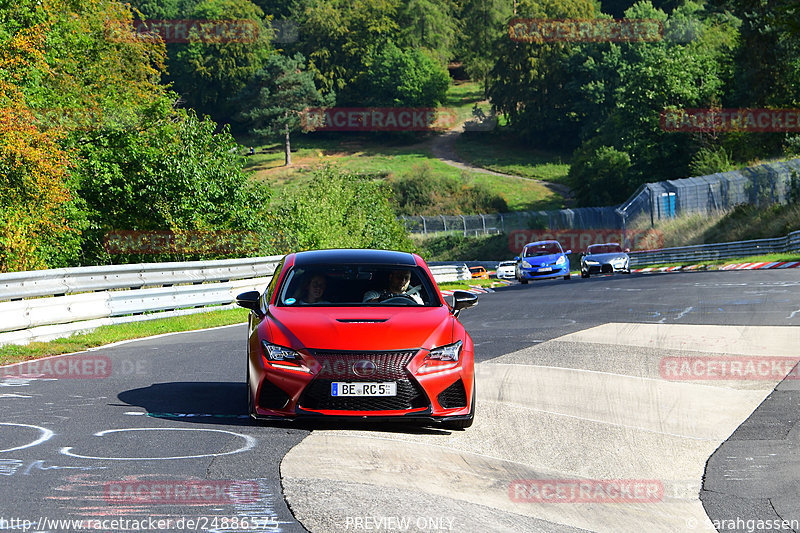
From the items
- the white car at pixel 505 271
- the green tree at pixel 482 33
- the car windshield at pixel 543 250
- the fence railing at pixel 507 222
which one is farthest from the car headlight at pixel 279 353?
the green tree at pixel 482 33

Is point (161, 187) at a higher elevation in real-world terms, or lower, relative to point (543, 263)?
higher

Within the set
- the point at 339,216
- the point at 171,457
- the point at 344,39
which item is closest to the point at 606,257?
the point at 339,216

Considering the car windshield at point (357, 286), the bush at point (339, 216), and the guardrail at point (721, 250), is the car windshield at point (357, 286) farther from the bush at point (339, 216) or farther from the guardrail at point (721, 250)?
the guardrail at point (721, 250)

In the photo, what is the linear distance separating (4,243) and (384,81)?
11620 cm

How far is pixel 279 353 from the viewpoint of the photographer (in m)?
7.66

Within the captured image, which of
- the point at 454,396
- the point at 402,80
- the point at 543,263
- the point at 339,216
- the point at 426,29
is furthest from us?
the point at 426,29

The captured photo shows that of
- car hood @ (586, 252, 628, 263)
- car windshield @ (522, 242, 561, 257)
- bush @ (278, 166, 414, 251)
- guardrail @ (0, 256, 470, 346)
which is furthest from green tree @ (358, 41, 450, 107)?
guardrail @ (0, 256, 470, 346)

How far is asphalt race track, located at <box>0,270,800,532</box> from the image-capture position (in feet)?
18.1

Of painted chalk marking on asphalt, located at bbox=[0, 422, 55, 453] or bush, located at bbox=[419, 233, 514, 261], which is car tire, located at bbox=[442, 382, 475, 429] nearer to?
painted chalk marking on asphalt, located at bbox=[0, 422, 55, 453]

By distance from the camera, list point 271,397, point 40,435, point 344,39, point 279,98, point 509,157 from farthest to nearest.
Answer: point 344,39 → point 279,98 → point 509,157 → point 271,397 → point 40,435

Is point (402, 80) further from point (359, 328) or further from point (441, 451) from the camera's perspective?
point (441, 451)

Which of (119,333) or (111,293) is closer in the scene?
(119,333)

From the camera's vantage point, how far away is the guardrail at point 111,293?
13953 mm

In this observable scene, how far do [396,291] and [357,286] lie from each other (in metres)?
0.35
